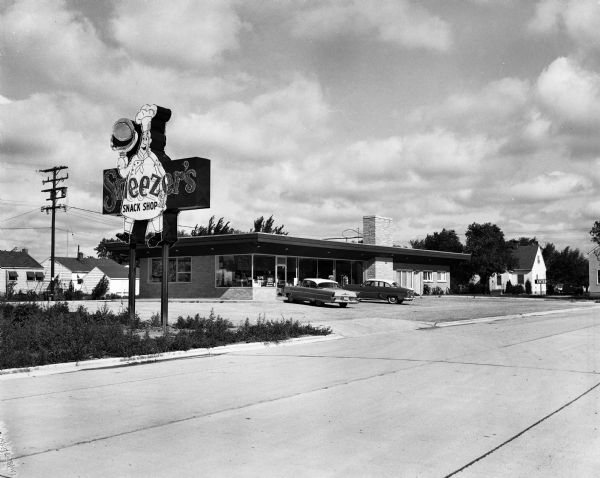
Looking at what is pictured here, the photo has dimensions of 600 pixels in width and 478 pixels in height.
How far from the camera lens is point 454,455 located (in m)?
6.12

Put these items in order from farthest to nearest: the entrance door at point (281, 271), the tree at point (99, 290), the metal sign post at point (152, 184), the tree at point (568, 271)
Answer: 1. the tree at point (568, 271)
2. the tree at point (99, 290)
3. the entrance door at point (281, 271)
4. the metal sign post at point (152, 184)

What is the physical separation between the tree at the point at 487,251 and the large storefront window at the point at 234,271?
39.0m

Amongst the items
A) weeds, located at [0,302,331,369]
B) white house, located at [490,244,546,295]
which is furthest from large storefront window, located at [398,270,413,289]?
weeds, located at [0,302,331,369]

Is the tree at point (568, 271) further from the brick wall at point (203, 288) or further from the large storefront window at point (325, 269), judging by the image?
the brick wall at point (203, 288)

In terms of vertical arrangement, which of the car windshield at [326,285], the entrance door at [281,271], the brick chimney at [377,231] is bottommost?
the car windshield at [326,285]

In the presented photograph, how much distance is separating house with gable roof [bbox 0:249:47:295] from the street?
61.0 m

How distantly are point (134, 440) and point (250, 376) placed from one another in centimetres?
468

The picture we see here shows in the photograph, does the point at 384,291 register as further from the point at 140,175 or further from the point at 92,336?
the point at 92,336

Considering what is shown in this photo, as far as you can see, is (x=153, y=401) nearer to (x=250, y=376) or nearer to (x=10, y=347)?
(x=250, y=376)

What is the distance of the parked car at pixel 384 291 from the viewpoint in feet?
129

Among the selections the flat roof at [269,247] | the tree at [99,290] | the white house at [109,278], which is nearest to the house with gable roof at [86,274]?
the white house at [109,278]

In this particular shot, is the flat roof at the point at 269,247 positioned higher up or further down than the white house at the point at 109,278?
higher up

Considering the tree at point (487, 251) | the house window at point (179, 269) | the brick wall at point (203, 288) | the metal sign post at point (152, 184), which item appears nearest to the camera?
the metal sign post at point (152, 184)

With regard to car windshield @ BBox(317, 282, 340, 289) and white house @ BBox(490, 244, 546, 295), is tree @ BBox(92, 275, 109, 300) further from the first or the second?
white house @ BBox(490, 244, 546, 295)
